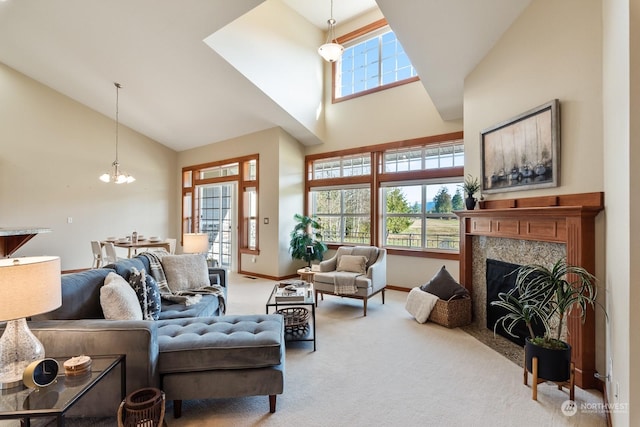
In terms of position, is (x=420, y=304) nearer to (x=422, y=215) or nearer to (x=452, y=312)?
(x=452, y=312)

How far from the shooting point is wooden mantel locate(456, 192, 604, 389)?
2477 mm

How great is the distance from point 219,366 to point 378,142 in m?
4.69

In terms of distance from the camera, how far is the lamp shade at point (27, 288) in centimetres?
146

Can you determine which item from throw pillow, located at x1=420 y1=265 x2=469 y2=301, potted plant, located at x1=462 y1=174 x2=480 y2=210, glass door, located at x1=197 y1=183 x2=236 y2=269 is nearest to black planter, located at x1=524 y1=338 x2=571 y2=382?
throw pillow, located at x1=420 y1=265 x2=469 y2=301

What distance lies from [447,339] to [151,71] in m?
5.78

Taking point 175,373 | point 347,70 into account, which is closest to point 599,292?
point 175,373

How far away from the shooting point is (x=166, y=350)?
2.08m

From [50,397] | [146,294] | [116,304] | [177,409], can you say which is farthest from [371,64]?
[50,397]

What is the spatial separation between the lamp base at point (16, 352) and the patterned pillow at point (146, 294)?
39.4 inches

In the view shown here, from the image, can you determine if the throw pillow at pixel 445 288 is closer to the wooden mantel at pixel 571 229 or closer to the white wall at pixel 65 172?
the wooden mantel at pixel 571 229

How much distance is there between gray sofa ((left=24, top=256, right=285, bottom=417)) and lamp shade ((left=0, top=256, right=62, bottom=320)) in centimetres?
42

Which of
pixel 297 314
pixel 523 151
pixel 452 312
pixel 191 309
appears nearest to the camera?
pixel 191 309

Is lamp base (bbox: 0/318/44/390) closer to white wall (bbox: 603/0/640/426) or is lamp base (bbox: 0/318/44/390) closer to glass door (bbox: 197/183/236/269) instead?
white wall (bbox: 603/0/640/426)

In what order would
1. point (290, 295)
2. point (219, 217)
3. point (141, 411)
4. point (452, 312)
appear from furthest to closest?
1. point (219, 217)
2. point (452, 312)
3. point (290, 295)
4. point (141, 411)
